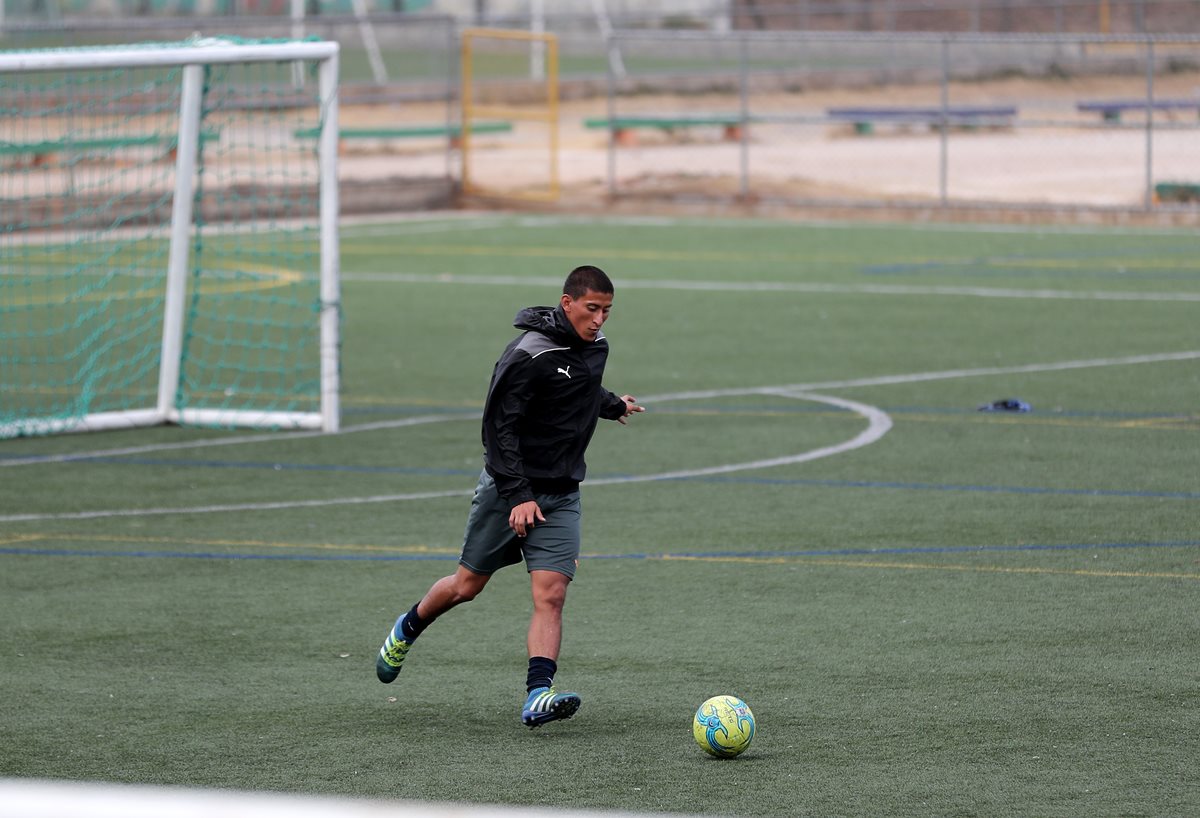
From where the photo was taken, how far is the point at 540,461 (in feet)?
21.6

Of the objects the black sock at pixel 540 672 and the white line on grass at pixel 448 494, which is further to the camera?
the white line on grass at pixel 448 494

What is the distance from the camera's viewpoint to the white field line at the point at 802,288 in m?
19.2

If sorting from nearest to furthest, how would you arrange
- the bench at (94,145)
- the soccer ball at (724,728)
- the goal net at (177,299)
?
the soccer ball at (724,728), the goal net at (177,299), the bench at (94,145)

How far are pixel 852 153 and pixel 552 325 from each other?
3291cm

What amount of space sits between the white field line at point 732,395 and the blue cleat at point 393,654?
3697 mm

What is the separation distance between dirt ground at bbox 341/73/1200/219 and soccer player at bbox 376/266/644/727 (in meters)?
20.9

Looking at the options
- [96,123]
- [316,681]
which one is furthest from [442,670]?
[96,123]

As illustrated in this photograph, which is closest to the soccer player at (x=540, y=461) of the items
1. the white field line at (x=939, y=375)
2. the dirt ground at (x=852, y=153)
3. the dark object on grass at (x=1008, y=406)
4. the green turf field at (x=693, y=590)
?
the green turf field at (x=693, y=590)

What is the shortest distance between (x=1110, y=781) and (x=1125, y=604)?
237 cm

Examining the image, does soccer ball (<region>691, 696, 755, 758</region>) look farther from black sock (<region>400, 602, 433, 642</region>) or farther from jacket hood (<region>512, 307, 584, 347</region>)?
jacket hood (<region>512, 307, 584, 347</region>)

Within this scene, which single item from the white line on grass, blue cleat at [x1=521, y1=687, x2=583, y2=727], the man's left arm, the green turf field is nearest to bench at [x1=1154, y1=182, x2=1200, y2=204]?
the green turf field

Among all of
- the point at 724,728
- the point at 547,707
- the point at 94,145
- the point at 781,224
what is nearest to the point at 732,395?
the point at 547,707

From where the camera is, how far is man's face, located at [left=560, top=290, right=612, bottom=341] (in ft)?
21.2

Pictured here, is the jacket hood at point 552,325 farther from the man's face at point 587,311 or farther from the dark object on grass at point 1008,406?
the dark object on grass at point 1008,406
